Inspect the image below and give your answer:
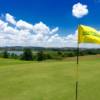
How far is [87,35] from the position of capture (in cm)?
569

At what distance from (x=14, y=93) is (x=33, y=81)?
2.01 meters

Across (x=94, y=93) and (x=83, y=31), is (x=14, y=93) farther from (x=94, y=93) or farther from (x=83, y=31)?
(x=83, y=31)

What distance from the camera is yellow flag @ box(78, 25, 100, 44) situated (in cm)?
564

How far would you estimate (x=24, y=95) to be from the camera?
6.71 m

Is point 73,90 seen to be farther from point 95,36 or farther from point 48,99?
point 95,36

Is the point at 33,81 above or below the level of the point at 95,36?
below

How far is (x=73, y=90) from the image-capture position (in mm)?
7410

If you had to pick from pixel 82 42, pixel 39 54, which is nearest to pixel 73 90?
pixel 82 42

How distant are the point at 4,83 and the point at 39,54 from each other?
3572cm

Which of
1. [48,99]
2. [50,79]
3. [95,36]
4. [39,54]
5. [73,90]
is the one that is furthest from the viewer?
[39,54]

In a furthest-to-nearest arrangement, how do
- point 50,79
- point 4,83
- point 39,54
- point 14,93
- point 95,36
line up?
point 39,54 < point 50,79 < point 4,83 < point 14,93 < point 95,36

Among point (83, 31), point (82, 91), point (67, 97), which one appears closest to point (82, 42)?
point (83, 31)

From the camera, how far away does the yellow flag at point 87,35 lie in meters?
5.64

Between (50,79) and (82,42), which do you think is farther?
(50,79)
